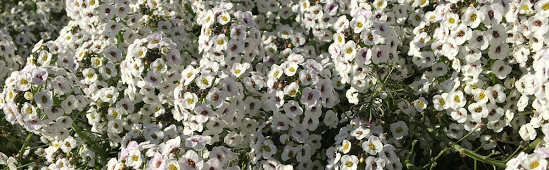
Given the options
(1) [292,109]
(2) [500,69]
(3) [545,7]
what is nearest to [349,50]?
(1) [292,109]

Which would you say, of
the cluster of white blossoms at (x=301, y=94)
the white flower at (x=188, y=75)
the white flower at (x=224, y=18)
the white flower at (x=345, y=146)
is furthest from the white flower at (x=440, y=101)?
the white flower at (x=188, y=75)

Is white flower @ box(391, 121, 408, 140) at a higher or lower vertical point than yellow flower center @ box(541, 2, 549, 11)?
lower

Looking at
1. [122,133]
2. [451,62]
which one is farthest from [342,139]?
[122,133]

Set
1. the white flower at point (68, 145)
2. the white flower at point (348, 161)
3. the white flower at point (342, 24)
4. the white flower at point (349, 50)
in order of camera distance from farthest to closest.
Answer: the white flower at point (68, 145) < the white flower at point (342, 24) < the white flower at point (349, 50) < the white flower at point (348, 161)

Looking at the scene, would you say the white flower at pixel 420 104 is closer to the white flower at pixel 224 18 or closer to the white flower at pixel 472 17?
the white flower at pixel 472 17

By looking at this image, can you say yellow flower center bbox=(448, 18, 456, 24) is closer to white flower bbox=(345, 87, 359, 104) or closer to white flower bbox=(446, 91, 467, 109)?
white flower bbox=(446, 91, 467, 109)

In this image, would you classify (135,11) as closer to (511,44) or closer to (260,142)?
(260,142)

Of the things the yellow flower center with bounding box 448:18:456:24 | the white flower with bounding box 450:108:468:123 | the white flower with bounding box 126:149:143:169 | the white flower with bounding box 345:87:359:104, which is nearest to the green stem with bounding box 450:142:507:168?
the white flower with bounding box 450:108:468:123

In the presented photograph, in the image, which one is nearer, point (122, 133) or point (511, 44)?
point (511, 44)
